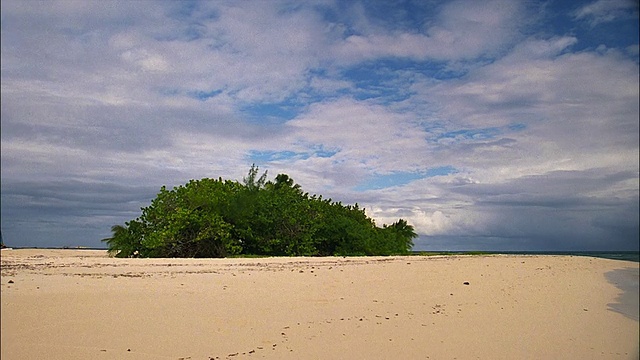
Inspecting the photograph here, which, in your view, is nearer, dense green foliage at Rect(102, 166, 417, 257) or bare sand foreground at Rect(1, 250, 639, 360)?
bare sand foreground at Rect(1, 250, 639, 360)

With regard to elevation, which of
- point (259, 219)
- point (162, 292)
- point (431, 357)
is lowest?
point (431, 357)

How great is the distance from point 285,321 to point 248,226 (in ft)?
54.0

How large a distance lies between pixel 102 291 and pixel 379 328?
2784 mm

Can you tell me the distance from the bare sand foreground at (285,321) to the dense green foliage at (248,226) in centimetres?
1101

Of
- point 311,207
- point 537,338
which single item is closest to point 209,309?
point 537,338

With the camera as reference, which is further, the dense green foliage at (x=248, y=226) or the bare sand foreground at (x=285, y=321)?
the dense green foliage at (x=248, y=226)

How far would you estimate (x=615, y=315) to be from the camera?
5.72 metres

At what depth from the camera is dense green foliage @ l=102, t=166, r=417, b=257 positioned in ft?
60.1

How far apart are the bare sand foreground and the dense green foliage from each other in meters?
11.0

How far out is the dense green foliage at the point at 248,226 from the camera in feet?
60.1

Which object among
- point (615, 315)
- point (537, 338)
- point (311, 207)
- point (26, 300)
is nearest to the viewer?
point (26, 300)

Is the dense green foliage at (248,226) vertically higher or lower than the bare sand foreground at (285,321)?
higher

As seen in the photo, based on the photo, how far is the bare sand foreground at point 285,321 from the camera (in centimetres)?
379

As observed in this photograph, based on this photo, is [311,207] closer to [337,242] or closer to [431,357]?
[337,242]
